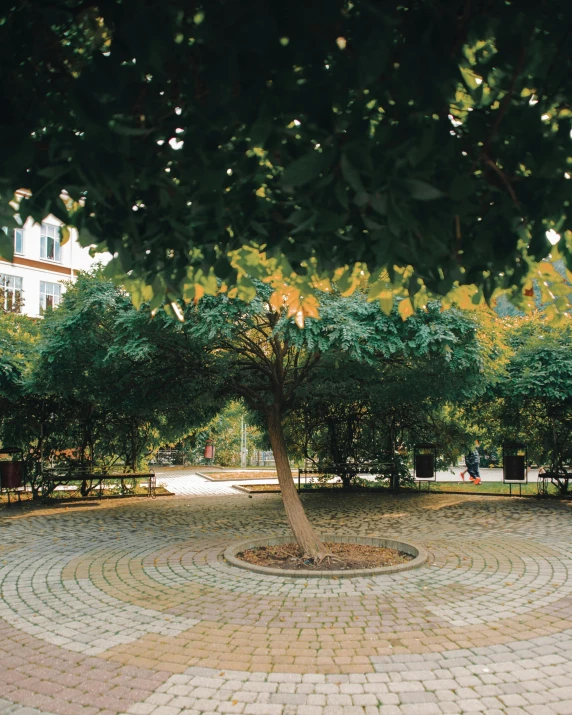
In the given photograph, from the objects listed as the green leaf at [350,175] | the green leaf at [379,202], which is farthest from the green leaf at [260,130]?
the green leaf at [379,202]

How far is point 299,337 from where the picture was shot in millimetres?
9133

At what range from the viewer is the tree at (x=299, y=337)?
29.6 feet

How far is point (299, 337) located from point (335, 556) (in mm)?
3270

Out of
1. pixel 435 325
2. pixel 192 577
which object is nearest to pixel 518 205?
pixel 192 577

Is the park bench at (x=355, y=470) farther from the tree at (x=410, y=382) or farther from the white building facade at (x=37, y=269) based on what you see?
the white building facade at (x=37, y=269)

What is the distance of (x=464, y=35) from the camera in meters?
2.23

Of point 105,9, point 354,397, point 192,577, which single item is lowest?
point 192,577

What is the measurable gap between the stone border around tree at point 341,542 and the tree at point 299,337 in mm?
719

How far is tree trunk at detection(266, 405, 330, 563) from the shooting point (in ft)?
28.0

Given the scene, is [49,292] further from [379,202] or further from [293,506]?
[379,202]

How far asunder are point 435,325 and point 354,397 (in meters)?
5.03

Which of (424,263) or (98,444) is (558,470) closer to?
(98,444)

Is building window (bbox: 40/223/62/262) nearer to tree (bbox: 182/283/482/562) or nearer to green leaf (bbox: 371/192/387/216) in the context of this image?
tree (bbox: 182/283/482/562)

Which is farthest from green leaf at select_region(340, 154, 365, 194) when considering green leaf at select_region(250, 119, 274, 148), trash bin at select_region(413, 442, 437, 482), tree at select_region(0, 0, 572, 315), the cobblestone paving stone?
trash bin at select_region(413, 442, 437, 482)
